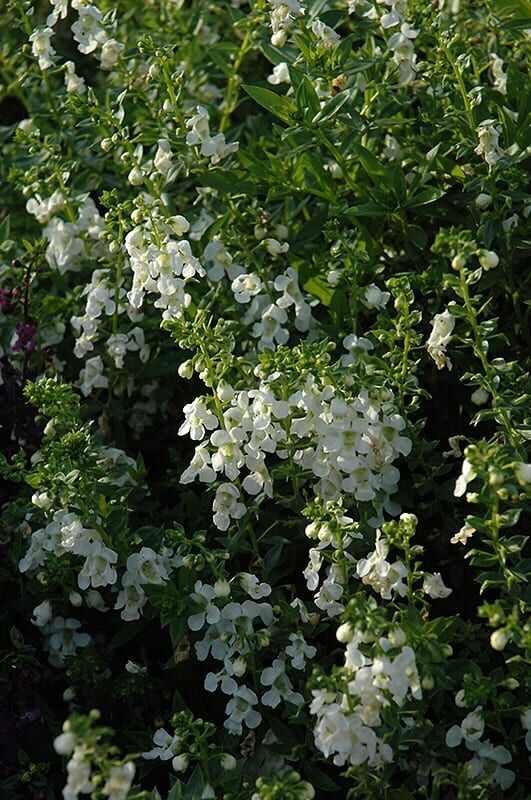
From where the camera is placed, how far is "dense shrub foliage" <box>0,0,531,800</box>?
2.17 meters

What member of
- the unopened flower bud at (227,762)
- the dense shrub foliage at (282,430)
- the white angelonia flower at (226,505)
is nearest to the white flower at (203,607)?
the dense shrub foliage at (282,430)

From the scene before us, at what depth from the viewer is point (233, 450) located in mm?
2305

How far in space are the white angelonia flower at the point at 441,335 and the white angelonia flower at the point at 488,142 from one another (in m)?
0.41

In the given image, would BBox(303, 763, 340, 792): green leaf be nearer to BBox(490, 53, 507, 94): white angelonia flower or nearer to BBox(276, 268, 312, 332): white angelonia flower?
BBox(276, 268, 312, 332): white angelonia flower

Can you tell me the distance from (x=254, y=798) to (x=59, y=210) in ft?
5.86

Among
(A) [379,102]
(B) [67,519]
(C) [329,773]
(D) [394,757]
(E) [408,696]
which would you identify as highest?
(A) [379,102]

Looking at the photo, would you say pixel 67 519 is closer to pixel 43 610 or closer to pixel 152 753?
pixel 43 610

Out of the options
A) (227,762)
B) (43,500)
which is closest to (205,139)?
(43,500)

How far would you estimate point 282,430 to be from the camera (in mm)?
2340

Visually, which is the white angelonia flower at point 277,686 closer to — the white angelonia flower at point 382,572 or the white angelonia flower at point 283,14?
the white angelonia flower at point 382,572

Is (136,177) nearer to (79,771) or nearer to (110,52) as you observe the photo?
(110,52)

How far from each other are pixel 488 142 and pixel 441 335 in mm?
492

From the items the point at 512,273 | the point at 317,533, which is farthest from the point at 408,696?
the point at 512,273

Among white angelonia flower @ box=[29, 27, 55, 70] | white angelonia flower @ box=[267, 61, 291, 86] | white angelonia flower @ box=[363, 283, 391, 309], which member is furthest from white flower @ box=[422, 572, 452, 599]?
white angelonia flower @ box=[29, 27, 55, 70]
